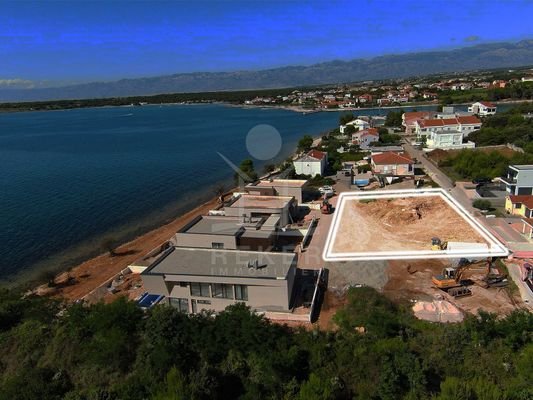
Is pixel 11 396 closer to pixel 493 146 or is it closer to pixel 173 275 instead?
pixel 173 275

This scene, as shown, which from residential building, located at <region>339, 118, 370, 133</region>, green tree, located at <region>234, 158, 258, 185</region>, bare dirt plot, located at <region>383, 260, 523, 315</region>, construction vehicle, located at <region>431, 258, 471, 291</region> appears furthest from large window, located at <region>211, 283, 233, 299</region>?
residential building, located at <region>339, 118, 370, 133</region>

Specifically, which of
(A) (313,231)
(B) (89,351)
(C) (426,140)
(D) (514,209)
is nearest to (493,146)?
(C) (426,140)

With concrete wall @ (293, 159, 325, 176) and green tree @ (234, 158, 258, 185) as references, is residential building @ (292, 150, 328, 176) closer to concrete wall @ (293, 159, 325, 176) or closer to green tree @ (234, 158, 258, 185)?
concrete wall @ (293, 159, 325, 176)

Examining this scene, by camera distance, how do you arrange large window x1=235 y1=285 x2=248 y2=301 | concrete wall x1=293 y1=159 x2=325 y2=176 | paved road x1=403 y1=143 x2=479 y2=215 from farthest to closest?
concrete wall x1=293 y1=159 x2=325 y2=176 → paved road x1=403 y1=143 x2=479 y2=215 → large window x1=235 y1=285 x2=248 y2=301

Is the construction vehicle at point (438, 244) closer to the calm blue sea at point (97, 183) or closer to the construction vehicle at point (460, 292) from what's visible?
the construction vehicle at point (460, 292)

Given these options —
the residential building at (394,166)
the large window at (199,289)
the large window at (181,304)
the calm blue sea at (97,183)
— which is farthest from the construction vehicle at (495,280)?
the calm blue sea at (97,183)
